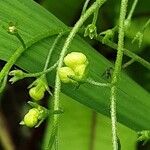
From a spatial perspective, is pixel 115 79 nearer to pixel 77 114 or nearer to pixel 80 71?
pixel 80 71

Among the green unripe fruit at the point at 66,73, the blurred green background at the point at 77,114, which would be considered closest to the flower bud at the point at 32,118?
the green unripe fruit at the point at 66,73

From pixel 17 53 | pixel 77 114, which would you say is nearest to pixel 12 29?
pixel 17 53

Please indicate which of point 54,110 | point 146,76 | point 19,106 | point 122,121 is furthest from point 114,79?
point 19,106

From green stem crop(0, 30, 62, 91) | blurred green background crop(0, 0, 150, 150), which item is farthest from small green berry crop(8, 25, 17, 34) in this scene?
blurred green background crop(0, 0, 150, 150)

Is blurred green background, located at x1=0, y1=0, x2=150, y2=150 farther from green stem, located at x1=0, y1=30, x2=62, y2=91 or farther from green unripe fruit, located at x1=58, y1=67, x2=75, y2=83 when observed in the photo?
green unripe fruit, located at x1=58, y1=67, x2=75, y2=83

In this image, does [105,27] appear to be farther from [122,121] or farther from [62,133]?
[122,121]
